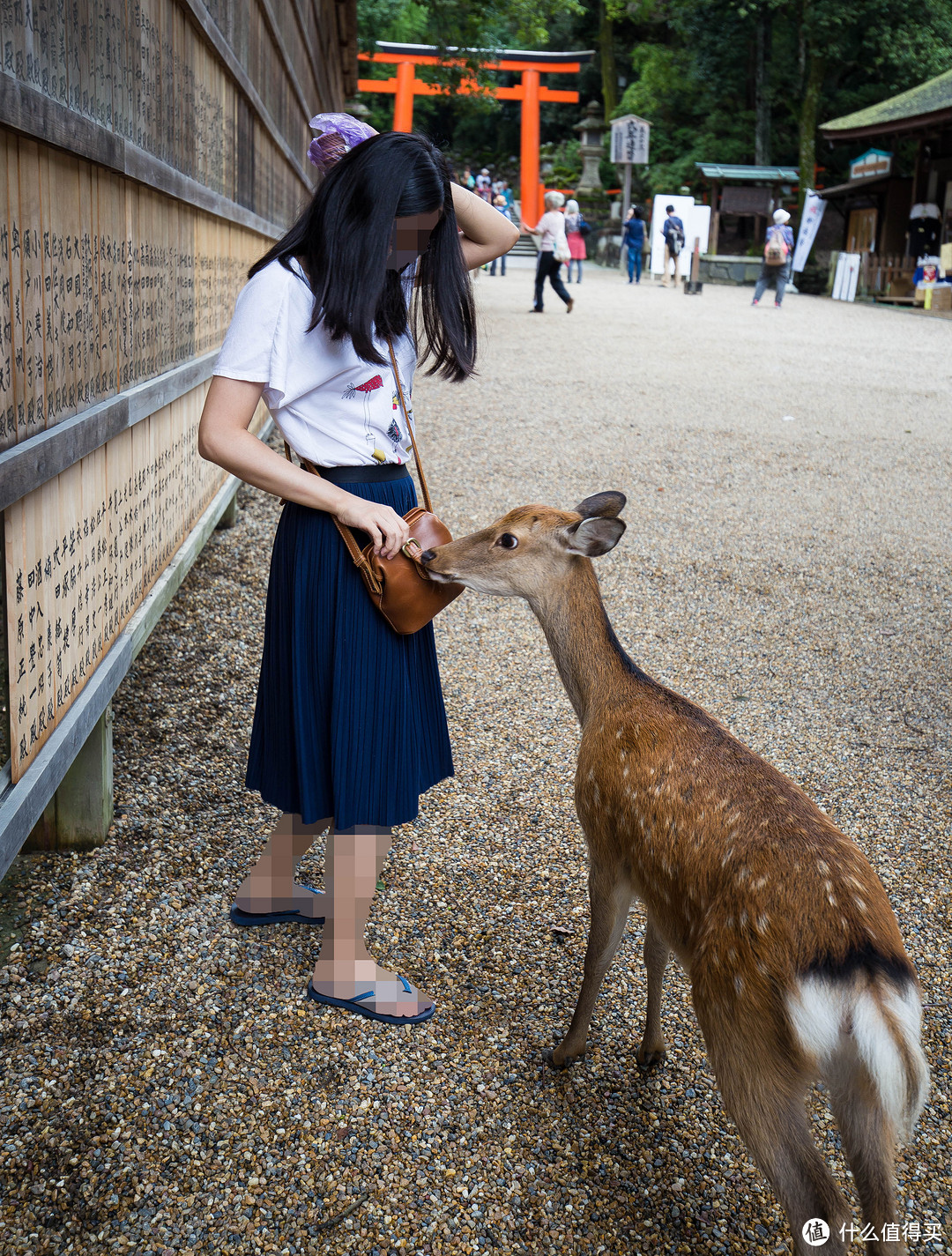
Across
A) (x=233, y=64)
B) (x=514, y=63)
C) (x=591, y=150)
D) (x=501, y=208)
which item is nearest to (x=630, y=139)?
(x=501, y=208)

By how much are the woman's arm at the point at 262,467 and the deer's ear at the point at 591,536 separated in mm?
509

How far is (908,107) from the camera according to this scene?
74.2 feet

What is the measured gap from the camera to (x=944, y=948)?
8.85 ft

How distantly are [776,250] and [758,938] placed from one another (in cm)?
1975

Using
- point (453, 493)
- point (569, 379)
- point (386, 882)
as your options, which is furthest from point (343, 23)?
point (386, 882)

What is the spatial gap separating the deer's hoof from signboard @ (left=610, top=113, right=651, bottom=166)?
2924 centimetres

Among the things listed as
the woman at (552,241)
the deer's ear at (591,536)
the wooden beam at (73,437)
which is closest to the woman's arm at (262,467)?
the wooden beam at (73,437)

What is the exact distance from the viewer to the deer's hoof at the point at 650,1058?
2291mm

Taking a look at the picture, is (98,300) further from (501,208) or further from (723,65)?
(723,65)

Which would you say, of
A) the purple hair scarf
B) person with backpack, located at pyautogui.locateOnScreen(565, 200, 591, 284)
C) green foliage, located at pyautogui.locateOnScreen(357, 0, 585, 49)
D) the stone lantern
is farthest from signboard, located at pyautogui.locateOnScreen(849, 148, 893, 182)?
the purple hair scarf

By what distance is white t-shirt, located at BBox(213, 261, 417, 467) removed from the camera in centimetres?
191

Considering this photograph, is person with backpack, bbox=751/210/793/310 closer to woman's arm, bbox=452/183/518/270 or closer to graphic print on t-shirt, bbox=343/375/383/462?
woman's arm, bbox=452/183/518/270

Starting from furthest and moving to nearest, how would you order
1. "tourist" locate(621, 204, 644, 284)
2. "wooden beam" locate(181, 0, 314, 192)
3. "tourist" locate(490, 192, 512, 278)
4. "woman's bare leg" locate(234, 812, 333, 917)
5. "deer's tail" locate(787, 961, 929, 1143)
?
"tourist" locate(490, 192, 512, 278) → "tourist" locate(621, 204, 644, 284) → "wooden beam" locate(181, 0, 314, 192) → "woman's bare leg" locate(234, 812, 333, 917) → "deer's tail" locate(787, 961, 929, 1143)

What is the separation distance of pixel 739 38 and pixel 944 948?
32838mm
